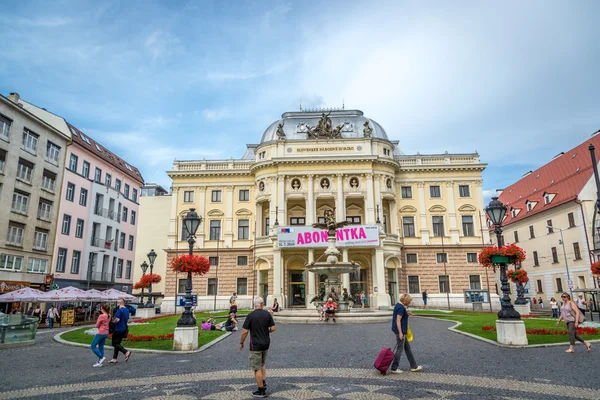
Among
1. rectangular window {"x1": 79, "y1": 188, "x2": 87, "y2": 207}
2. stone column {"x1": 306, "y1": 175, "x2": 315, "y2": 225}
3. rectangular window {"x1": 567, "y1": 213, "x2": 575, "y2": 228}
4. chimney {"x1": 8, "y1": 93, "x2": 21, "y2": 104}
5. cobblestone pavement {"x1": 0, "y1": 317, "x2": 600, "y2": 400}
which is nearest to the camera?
cobblestone pavement {"x1": 0, "y1": 317, "x2": 600, "y2": 400}

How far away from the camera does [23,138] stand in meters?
35.7

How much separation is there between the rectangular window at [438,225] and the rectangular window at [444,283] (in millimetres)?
4613

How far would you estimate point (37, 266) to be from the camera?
3628cm

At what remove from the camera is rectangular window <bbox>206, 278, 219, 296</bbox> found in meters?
43.7

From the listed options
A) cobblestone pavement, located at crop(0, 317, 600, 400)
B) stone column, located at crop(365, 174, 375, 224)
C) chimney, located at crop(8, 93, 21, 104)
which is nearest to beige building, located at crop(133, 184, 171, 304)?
chimney, located at crop(8, 93, 21, 104)

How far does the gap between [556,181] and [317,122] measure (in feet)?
94.8

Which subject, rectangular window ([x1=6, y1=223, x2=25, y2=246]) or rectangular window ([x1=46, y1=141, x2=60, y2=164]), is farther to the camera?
rectangular window ([x1=46, y1=141, x2=60, y2=164])

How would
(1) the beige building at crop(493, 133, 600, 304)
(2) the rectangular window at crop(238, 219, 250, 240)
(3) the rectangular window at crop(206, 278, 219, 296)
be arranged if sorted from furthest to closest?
(2) the rectangular window at crop(238, 219, 250, 240), (3) the rectangular window at crop(206, 278, 219, 296), (1) the beige building at crop(493, 133, 600, 304)

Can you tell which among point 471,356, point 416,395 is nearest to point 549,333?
point 471,356

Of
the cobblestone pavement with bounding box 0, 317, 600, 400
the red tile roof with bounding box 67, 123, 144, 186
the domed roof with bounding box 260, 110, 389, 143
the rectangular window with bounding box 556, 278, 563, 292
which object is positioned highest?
the domed roof with bounding box 260, 110, 389, 143

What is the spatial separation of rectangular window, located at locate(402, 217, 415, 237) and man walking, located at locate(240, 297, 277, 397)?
3804 cm

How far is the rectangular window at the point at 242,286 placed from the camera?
43556 mm

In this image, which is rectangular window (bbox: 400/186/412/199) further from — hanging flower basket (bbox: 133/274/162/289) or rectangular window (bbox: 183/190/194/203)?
hanging flower basket (bbox: 133/274/162/289)

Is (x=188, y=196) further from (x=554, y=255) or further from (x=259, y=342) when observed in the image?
(x=554, y=255)
